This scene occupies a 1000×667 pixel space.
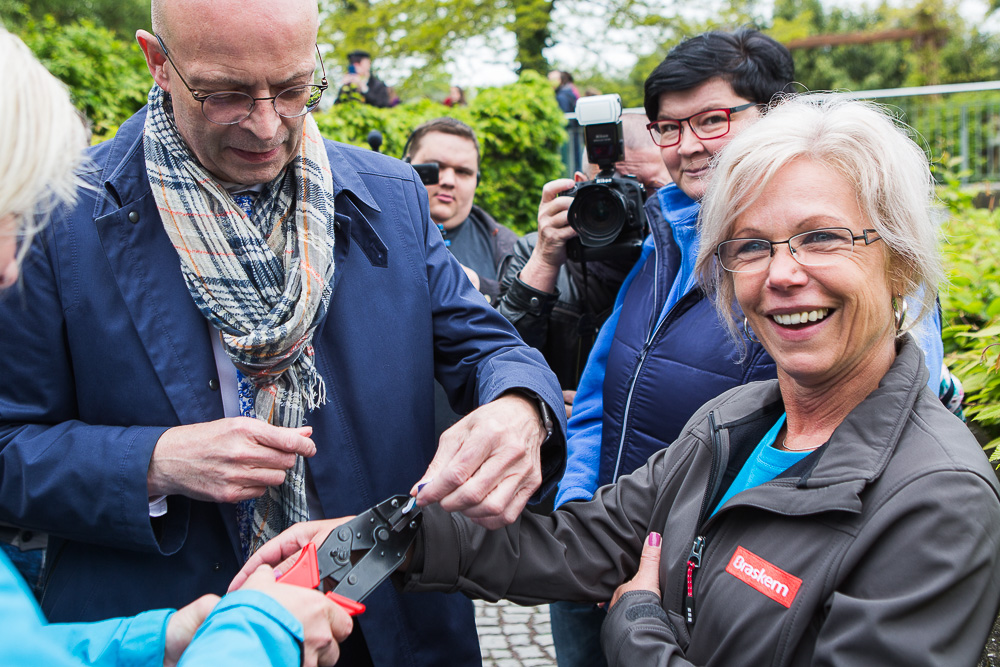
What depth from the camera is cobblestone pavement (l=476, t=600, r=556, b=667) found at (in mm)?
3893

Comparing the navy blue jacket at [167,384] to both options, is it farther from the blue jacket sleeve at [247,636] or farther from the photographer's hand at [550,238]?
the photographer's hand at [550,238]

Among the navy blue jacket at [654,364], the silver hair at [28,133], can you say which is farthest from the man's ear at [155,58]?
the navy blue jacket at [654,364]

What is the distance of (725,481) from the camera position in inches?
70.8

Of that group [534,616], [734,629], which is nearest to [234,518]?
[734,629]

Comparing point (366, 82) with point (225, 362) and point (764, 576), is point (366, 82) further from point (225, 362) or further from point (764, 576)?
point (764, 576)

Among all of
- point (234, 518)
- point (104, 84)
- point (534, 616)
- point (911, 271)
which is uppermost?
point (104, 84)

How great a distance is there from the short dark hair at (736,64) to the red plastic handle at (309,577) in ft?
5.83

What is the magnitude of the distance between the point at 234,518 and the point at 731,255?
1296 millimetres

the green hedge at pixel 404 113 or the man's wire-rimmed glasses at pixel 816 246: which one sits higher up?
the green hedge at pixel 404 113

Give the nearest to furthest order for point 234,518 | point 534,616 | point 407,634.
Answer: point 234,518, point 407,634, point 534,616

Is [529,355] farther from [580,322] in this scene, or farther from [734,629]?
[580,322]

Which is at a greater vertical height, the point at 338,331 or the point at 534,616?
the point at 338,331

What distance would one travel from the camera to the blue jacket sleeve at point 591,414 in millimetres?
2449

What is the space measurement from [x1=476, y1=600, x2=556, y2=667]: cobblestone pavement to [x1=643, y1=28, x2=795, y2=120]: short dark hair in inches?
104
